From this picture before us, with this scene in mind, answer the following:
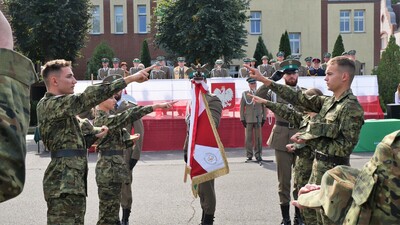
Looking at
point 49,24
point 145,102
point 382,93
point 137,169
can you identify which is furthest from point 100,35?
point 137,169

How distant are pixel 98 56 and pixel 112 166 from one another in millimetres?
31711

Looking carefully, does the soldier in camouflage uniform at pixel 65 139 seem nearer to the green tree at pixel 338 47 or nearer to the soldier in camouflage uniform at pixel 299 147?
the soldier in camouflage uniform at pixel 299 147

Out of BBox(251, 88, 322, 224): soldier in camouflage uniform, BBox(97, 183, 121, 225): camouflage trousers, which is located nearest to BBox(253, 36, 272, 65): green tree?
BBox(251, 88, 322, 224): soldier in camouflage uniform

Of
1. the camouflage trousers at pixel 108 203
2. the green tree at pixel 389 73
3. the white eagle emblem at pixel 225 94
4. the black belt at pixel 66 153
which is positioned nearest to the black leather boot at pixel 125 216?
the camouflage trousers at pixel 108 203

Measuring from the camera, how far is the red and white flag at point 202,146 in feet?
22.9

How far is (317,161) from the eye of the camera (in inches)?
209

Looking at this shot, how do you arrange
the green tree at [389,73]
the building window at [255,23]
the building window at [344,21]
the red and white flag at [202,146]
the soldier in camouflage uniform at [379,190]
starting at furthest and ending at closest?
the building window at [344,21] < the building window at [255,23] < the green tree at [389,73] < the red and white flag at [202,146] < the soldier in camouflage uniform at [379,190]

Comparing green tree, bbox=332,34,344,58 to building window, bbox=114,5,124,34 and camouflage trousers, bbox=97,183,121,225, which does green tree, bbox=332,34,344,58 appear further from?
camouflage trousers, bbox=97,183,121,225

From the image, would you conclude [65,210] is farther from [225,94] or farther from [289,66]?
[225,94]

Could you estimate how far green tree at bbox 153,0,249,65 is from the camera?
99.9 feet

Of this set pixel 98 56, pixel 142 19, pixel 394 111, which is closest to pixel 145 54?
pixel 98 56

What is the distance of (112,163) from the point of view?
21.3ft

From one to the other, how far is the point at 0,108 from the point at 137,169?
1148cm

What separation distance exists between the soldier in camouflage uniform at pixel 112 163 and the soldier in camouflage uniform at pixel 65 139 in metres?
1.25
